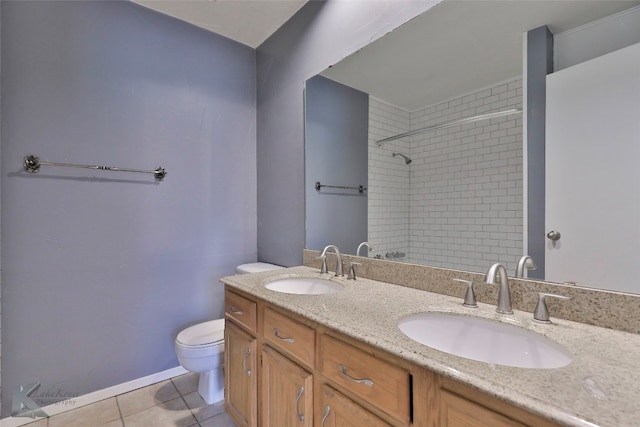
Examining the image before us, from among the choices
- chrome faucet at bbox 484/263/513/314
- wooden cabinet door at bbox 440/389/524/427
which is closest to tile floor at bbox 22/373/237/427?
wooden cabinet door at bbox 440/389/524/427

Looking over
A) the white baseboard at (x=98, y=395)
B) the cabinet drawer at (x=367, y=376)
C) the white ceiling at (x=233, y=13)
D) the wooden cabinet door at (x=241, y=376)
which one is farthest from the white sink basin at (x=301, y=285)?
the white ceiling at (x=233, y=13)

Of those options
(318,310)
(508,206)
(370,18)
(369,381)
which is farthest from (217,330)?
(370,18)

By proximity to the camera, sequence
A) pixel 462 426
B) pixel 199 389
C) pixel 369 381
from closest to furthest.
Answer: pixel 462 426
pixel 369 381
pixel 199 389

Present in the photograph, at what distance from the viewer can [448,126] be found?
1.27m

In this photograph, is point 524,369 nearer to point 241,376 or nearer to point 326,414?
point 326,414

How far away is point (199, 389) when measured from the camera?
192 centimetres

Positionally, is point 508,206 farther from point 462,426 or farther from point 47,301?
point 47,301

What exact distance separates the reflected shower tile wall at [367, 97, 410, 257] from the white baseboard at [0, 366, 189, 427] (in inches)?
70.1

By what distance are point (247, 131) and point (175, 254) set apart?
1.16m

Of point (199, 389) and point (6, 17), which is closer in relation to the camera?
point (6, 17)

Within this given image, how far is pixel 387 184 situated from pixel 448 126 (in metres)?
0.40

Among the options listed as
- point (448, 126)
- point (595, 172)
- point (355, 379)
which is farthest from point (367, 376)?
point (448, 126)

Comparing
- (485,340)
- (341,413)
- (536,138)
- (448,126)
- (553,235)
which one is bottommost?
(341,413)

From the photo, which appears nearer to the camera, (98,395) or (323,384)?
(323,384)
